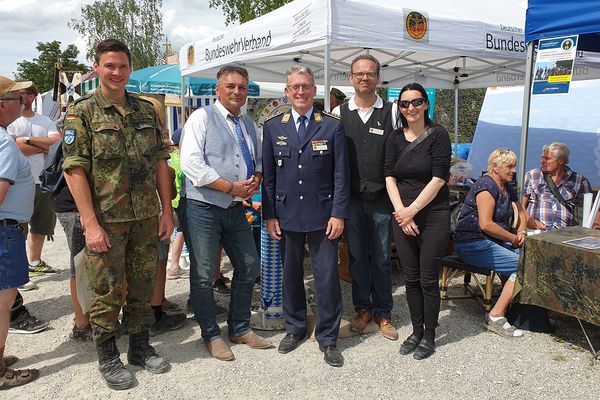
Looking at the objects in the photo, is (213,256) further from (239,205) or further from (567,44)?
(567,44)

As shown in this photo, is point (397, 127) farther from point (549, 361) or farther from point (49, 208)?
point (49, 208)

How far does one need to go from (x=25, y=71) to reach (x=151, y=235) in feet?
125

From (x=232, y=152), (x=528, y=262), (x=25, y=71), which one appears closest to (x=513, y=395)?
(x=528, y=262)

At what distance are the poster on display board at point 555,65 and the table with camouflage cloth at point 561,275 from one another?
3.44ft

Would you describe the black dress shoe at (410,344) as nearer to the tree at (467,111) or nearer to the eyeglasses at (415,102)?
the eyeglasses at (415,102)

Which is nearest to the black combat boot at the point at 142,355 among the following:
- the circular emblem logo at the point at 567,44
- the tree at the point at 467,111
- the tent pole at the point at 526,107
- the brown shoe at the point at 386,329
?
the brown shoe at the point at 386,329

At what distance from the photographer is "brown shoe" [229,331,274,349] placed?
10.9 ft

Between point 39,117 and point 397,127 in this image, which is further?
point 39,117

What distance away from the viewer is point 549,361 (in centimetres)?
314

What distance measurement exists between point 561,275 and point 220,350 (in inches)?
89.7

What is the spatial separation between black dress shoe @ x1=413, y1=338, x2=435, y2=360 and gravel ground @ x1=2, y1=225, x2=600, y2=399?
3 centimetres

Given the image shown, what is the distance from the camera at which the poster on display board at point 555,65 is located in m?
3.38

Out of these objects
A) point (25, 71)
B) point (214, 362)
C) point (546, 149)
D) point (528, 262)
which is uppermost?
point (25, 71)

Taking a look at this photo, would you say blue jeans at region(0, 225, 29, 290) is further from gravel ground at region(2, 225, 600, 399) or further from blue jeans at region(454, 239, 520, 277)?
blue jeans at region(454, 239, 520, 277)
